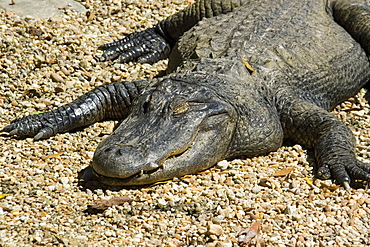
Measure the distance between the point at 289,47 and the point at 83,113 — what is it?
219 cm

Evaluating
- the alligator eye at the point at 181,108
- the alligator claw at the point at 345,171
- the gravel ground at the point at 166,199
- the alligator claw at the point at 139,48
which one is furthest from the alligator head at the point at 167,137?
the alligator claw at the point at 139,48

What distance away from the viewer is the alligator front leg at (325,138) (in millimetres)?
4934

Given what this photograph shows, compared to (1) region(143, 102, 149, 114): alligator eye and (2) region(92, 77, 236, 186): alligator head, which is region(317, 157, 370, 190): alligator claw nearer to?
(2) region(92, 77, 236, 186): alligator head

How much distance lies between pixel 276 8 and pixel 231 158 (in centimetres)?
235

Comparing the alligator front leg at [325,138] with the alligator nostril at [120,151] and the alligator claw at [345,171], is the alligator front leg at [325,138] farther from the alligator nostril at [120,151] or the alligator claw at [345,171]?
the alligator nostril at [120,151]

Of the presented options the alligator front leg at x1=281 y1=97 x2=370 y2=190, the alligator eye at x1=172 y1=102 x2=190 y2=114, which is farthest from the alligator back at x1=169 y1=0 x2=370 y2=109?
the alligator eye at x1=172 y1=102 x2=190 y2=114

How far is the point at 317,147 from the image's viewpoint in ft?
17.7

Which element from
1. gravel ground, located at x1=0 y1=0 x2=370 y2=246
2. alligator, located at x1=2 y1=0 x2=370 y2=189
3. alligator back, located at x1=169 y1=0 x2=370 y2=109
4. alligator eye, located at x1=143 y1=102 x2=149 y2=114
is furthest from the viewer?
alligator back, located at x1=169 y1=0 x2=370 y2=109

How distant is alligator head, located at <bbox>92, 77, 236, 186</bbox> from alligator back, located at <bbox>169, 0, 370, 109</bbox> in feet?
2.63

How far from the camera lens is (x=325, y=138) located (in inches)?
211

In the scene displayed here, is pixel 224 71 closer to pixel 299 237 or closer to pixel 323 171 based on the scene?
pixel 323 171

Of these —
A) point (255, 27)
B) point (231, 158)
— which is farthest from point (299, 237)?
point (255, 27)

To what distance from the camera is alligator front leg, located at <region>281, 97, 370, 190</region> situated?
493 cm

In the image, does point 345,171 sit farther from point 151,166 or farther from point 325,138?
point 151,166
